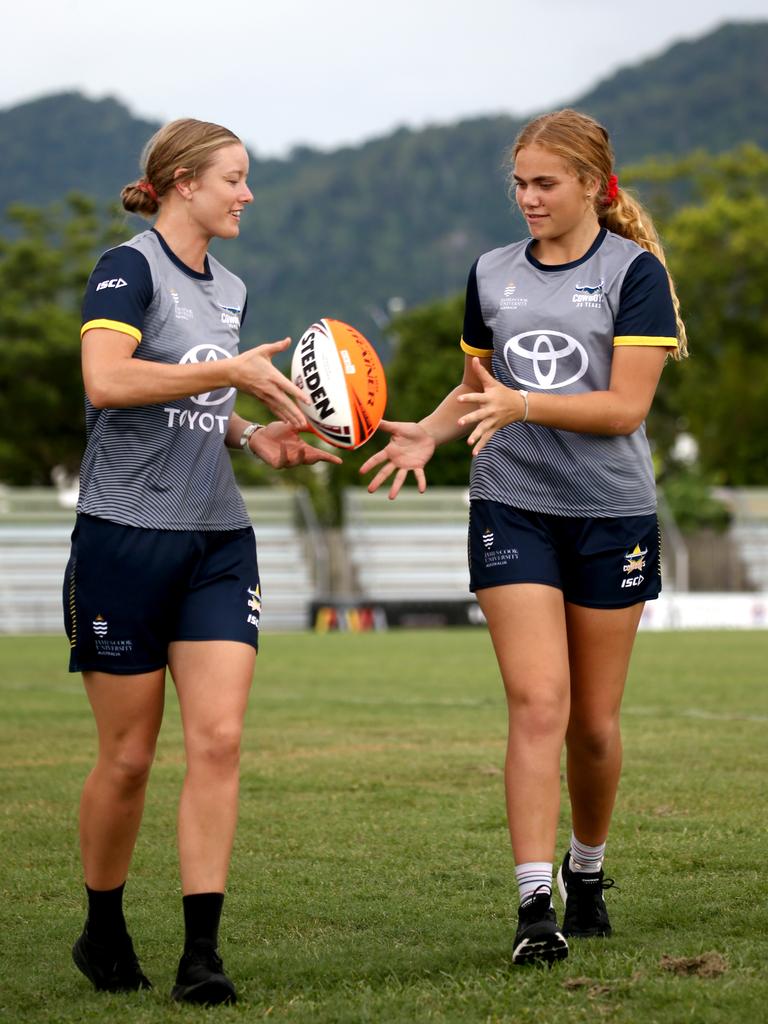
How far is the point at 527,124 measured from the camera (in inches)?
197

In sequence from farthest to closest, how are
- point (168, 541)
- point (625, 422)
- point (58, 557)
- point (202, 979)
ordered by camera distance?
point (58, 557), point (625, 422), point (168, 541), point (202, 979)

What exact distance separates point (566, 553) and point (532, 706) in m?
0.53

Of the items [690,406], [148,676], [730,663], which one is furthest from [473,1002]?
[690,406]

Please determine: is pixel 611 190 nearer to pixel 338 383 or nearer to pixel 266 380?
pixel 338 383

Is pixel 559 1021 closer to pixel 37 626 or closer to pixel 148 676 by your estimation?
pixel 148 676

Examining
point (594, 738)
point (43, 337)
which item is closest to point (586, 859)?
point (594, 738)

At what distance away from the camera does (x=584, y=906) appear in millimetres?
5023

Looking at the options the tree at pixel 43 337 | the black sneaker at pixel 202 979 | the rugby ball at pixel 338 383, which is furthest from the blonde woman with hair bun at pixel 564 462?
the tree at pixel 43 337

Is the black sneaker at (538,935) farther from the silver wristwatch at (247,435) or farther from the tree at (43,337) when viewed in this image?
the tree at (43,337)

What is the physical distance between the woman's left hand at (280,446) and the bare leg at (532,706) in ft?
2.44

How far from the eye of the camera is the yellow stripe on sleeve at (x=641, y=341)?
4754mm

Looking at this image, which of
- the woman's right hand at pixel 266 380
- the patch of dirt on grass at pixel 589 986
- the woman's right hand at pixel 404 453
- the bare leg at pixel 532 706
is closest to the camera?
the patch of dirt on grass at pixel 589 986

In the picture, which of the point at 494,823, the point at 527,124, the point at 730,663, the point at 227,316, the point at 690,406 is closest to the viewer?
the point at 227,316

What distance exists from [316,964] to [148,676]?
98 cm
